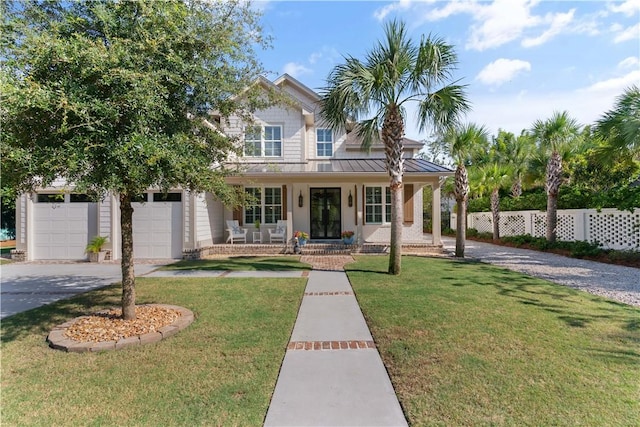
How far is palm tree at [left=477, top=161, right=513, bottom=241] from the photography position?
774 inches

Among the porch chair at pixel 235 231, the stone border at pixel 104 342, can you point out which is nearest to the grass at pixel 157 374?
the stone border at pixel 104 342

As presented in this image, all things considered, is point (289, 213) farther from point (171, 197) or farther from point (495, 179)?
point (495, 179)

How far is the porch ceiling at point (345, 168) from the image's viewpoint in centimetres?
1373

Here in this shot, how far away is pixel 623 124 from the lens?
990 cm

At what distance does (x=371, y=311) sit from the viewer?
606cm

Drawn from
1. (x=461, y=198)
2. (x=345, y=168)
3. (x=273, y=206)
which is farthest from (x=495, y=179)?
(x=273, y=206)

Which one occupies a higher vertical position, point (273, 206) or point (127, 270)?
point (273, 206)

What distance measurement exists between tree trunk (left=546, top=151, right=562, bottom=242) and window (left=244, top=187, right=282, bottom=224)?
12402 mm

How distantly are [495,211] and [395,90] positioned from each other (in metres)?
14.2

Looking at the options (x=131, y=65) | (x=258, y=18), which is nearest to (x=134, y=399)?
(x=131, y=65)

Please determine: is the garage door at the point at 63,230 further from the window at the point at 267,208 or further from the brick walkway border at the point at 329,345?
the brick walkway border at the point at 329,345

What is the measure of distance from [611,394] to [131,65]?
21.5 feet

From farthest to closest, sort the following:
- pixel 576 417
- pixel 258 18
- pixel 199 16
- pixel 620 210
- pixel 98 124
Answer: pixel 620 210
pixel 258 18
pixel 199 16
pixel 98 124
pixel 576 417

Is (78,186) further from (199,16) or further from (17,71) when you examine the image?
(199,16)
